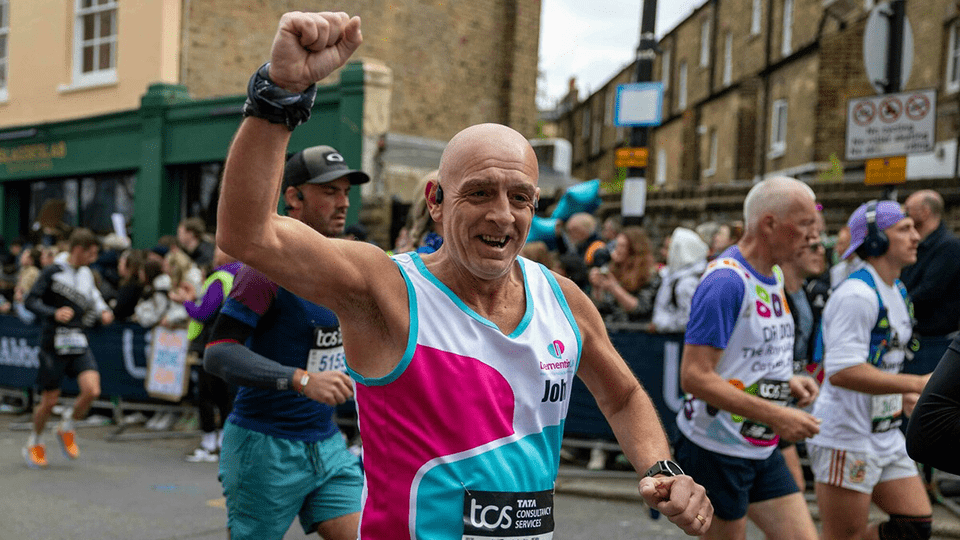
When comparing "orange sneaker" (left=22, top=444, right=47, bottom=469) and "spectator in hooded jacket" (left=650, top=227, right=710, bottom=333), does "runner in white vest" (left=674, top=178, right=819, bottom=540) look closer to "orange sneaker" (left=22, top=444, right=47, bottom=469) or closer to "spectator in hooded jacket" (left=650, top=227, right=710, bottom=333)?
"spectator in hooded jacket" (left=650, top=227, right=710, bottom=333)

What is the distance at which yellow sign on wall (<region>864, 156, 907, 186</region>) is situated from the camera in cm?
837

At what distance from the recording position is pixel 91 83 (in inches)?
750

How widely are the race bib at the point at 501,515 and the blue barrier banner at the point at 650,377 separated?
5.83m

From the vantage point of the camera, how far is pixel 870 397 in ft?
15.5

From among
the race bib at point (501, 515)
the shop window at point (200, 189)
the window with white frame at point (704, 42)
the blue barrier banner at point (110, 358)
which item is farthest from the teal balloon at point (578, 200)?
the window with white frame at point (704, 42)

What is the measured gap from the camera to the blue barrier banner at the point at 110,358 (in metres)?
11.5

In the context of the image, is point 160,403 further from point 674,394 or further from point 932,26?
point 932,26

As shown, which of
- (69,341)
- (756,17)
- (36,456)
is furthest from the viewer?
(756,17)

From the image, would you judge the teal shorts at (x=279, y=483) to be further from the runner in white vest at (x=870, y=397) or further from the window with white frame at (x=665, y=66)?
the window with white frame at (x=665, y=66)

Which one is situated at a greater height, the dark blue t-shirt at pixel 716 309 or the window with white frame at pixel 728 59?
the window with white frame at pixel 728 59

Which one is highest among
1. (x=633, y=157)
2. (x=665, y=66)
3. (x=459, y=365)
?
(x=665, y=66)

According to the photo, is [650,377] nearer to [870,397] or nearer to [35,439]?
[870,397]

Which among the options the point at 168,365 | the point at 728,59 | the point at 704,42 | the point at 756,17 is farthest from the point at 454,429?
the point at 704,42

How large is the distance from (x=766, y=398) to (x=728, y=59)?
3116cm
